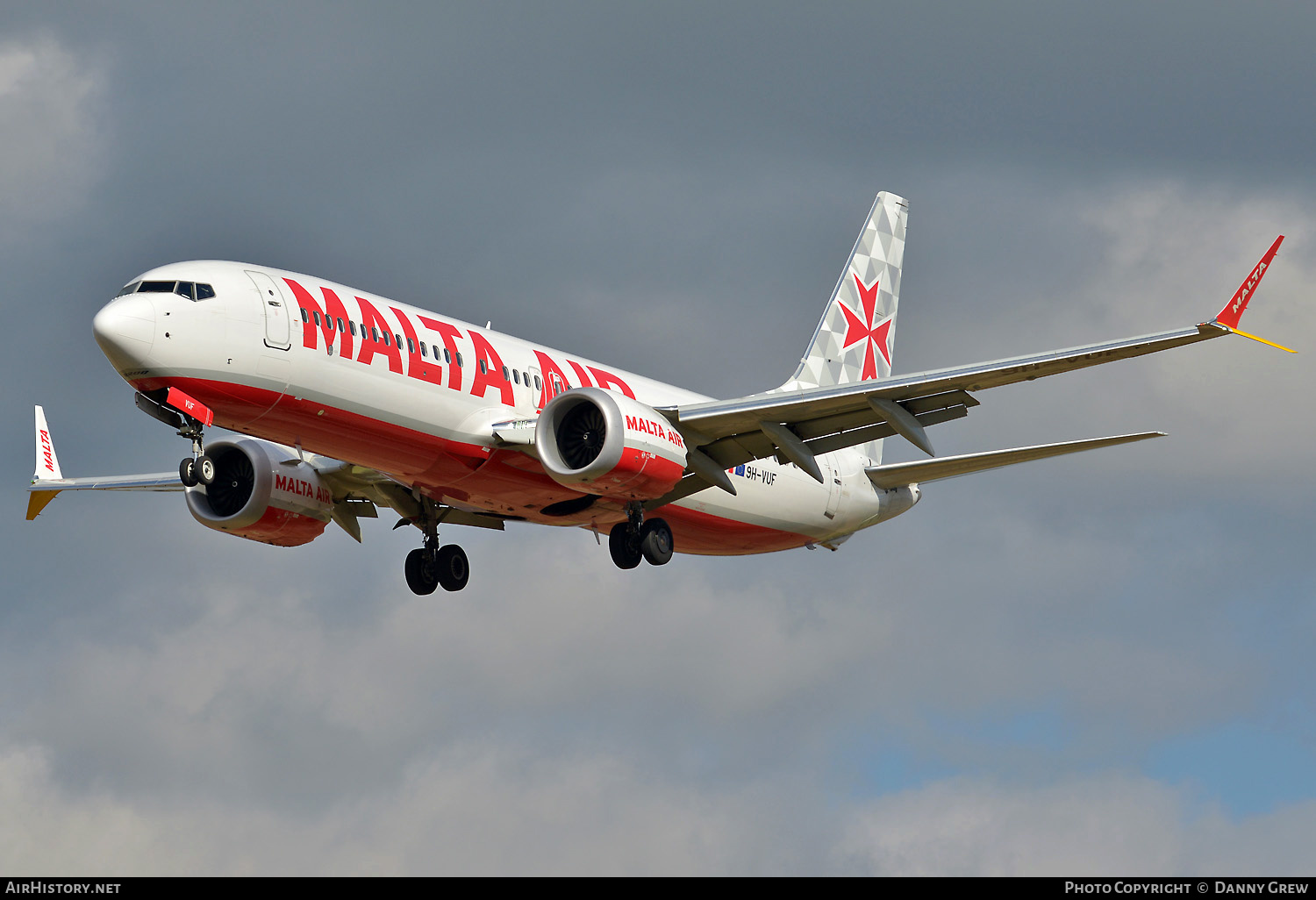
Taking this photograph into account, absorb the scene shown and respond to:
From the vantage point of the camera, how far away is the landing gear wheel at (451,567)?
41.5 m

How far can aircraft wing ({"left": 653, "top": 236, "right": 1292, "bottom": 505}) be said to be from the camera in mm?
31828

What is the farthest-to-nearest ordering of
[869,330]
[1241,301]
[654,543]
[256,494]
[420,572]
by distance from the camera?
[869,330]
[420,572]
[256,494]
[654,543]
[1241,301]

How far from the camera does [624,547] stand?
37.0 m

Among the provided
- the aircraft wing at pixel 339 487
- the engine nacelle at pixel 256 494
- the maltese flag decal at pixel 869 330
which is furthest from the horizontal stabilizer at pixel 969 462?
the engine nacelle at pixel 256 494

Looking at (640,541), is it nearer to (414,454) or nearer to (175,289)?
(414,454)

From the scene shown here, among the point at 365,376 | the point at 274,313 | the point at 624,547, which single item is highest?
the point at 274,313

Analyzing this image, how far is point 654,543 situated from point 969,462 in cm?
880

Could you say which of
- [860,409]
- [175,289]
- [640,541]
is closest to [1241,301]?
[860,409]

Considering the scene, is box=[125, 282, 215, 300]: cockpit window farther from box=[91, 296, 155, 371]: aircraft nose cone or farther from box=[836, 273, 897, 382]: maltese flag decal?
box=[836, 273, 897, 382]: maltese flag decal

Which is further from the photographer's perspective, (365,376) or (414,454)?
(414,454)

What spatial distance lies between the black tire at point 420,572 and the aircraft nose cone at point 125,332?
1295cm

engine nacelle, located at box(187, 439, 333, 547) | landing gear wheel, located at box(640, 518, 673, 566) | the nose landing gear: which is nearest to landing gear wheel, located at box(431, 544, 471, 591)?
engine nacelle, located at box(187, 439, 333, 547)

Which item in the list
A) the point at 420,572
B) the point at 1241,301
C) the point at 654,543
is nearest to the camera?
the point at 1241,301
